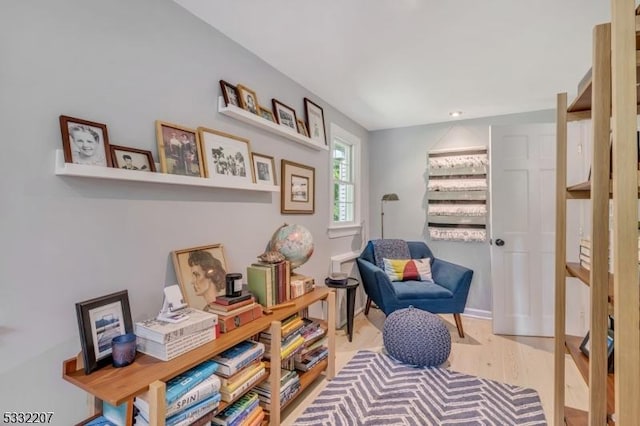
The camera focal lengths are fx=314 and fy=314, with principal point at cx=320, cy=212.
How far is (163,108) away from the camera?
1.56m

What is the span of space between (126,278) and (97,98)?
77 centimetres

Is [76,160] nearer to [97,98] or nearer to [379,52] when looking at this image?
[97,98]

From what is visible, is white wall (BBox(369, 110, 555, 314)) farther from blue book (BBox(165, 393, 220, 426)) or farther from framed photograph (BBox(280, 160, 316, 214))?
blue book (BBox(165, 393, 220, 426))

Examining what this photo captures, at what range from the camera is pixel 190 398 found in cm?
123

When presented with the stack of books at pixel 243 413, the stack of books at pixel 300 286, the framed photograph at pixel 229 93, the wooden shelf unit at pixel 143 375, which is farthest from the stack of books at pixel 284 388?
the framed photograph at pixel 229 93

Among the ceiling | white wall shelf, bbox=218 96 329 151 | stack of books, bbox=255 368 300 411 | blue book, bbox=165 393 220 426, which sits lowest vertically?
stack of books, bbox=255 368 300 411

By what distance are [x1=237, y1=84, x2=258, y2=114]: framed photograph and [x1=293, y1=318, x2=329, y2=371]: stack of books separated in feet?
4.81

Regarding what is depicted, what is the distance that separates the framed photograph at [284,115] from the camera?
2287 mm

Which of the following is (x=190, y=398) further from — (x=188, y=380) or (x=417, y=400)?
(x=417, y=400)

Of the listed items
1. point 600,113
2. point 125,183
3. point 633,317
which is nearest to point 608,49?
point 600,113

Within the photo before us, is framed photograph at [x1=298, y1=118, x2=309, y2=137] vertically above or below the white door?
above

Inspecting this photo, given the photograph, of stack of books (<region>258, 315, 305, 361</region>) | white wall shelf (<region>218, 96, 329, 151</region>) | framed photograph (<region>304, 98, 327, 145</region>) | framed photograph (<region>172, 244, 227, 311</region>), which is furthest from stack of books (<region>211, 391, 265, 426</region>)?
framed photograph (<region>304, 98, 327, 145</region>)

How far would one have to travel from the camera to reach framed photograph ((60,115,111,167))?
1179mm

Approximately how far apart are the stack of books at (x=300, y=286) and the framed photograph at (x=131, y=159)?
3.48 ft
